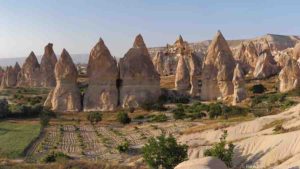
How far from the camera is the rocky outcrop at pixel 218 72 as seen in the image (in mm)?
43219

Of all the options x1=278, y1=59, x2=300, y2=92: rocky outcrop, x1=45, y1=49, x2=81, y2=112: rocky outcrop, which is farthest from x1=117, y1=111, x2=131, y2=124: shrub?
x1=278, y1=59, x2=300, y2=92: rocky outcrop

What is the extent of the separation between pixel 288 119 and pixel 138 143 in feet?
28.2

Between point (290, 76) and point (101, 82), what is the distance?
1719 cm

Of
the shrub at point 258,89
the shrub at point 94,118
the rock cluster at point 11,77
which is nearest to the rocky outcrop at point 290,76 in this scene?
the shrub at point 258,89

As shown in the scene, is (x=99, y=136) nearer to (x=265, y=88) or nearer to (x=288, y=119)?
(x=288, y=119)

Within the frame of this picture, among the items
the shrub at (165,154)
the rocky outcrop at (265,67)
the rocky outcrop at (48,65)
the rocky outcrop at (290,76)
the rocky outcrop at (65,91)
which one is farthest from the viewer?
the rocky outcrop at (48,65)

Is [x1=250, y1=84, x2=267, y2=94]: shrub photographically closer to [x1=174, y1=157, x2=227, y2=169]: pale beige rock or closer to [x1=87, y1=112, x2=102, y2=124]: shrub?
[x1=87, y1=112, x2=102, y2=124]: shrub

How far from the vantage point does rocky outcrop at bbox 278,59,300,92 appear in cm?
4369

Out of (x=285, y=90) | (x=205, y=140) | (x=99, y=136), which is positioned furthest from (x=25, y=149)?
(x=285, y=90)

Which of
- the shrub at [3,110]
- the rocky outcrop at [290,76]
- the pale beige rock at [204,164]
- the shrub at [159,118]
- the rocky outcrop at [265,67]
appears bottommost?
the pale beige rock at [204,164]

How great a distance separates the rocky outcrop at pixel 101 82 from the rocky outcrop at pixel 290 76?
15.4 meters

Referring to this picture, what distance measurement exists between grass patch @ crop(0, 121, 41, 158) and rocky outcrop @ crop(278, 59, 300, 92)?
22358 millimetres

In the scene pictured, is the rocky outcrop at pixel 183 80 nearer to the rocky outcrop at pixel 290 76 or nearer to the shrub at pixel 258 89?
the shrub at pixel 258 89

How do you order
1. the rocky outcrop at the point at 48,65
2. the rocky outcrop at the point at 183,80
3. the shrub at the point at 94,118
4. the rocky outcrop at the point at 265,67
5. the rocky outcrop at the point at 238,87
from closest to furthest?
the shrub at the point at 94,118, the rocky outcrop at the point at 238,87, the rocky outcrop at the point at 183,80, the rocky outcrop at the point at 265,67, the rocky outcrop at the point at 48,65
